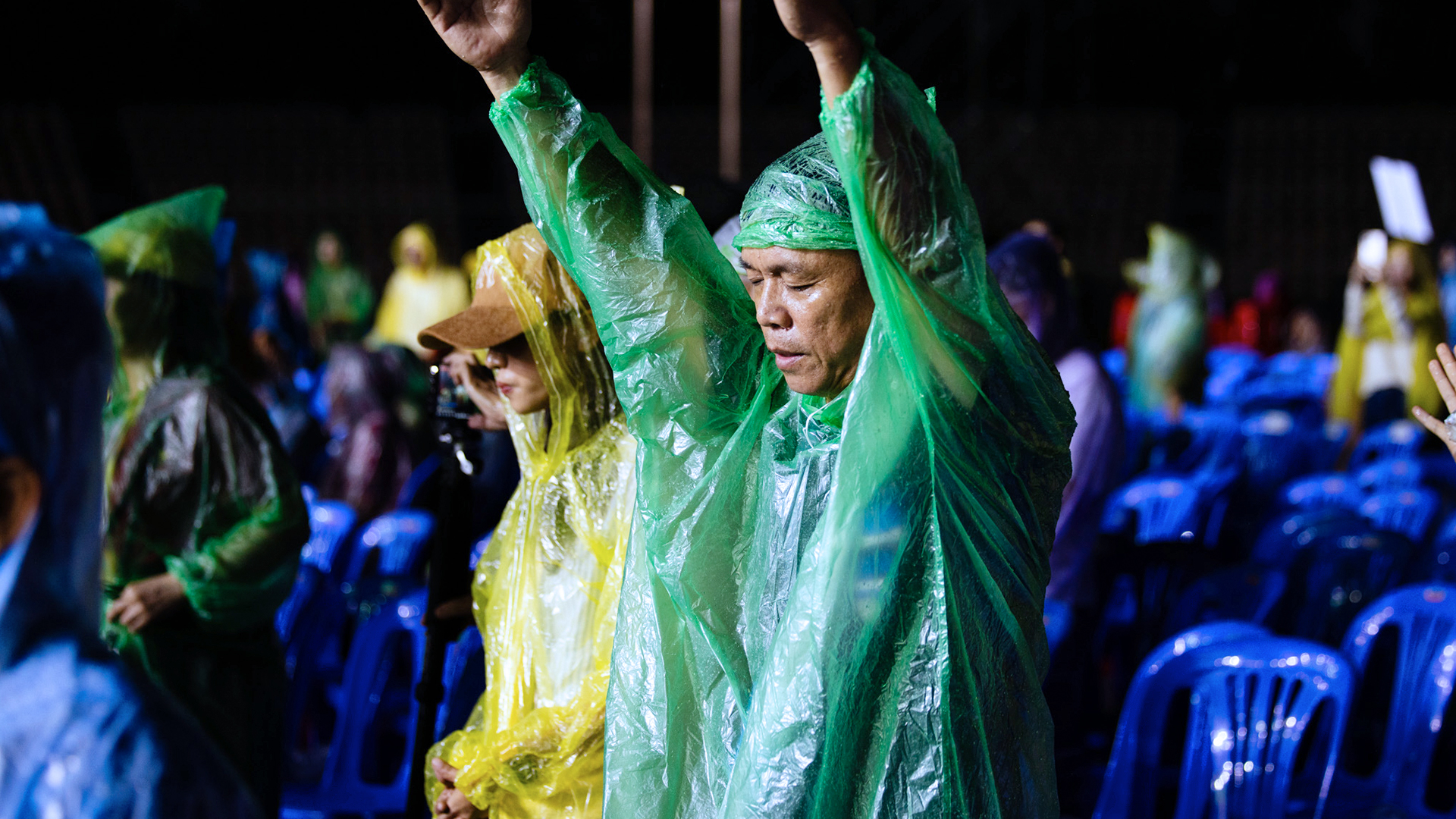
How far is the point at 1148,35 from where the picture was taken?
589 inches

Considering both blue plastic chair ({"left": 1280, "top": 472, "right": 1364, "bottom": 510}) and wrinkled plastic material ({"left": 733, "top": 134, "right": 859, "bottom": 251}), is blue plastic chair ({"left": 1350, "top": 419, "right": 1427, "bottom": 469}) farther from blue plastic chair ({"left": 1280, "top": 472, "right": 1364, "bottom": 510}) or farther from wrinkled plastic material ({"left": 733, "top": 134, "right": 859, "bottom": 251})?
wrinkled plastic material ({"left": 733, "top": 134, "right": 859, "bottom": 251})

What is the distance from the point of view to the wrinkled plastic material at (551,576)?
5.40ft

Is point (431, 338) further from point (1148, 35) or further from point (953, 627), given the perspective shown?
point (1148, 35)

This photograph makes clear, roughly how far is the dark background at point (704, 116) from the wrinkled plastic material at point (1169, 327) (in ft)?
20.9

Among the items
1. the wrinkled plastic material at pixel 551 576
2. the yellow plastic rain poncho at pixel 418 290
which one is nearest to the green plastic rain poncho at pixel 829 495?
the wrinkled plastic material at pixel 551 576

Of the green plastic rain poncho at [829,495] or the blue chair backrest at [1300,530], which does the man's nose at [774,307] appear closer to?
the green plastic rain poncho at [829,495]

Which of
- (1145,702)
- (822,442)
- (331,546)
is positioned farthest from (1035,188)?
(822,442)

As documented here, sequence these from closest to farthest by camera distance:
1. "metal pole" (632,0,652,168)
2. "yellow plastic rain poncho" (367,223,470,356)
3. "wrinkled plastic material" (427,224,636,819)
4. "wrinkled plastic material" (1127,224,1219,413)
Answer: "wrinkled plastic material" (427,224,636,819) → "wrinkled plastic material" (1127,224,1219,413) → "metal pole" (632,0,652,168) → "yellow plastic rain poncho" (367,223,470,356)

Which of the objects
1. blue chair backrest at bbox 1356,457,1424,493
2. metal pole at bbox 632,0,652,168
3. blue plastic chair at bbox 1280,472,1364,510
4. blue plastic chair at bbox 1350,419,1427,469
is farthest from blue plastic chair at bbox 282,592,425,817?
blue plastic chair at bbox 1350,419,1427,469

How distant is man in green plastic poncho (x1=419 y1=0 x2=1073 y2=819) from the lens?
3.95 feet

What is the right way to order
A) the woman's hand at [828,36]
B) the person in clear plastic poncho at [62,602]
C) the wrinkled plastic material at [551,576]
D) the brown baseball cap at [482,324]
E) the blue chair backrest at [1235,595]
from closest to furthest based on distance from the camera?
1. the person in clear plastic poncho at [62,602]
2. the woman's hand at [828,36]
3. the wrinkled plastic material at [551,576]
4. the brown baseball cap at [482,324]
5. the blue chair backrest at [1235,595]

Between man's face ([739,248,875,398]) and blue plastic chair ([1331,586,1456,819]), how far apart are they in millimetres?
1891

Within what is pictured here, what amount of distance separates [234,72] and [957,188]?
48.7 ft

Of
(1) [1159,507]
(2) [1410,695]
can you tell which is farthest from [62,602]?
(1) [1159,507]
